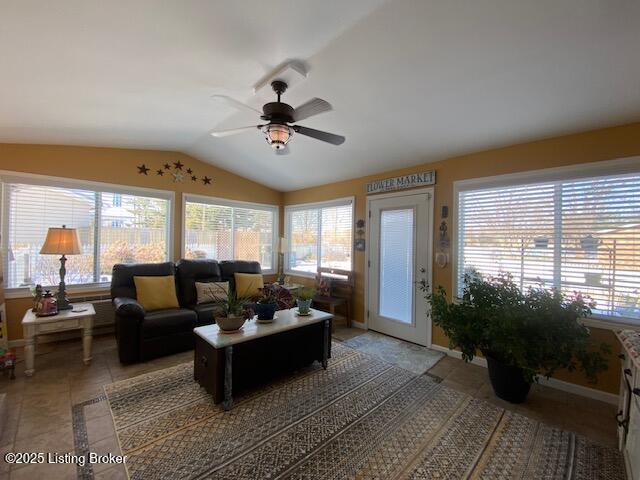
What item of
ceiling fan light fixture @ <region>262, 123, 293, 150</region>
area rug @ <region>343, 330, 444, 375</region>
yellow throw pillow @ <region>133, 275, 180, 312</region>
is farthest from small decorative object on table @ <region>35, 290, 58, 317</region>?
area rug @ <region>343, 330, 444, 375</region>

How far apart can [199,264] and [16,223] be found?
6.79 ft

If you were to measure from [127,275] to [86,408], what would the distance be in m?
1.72

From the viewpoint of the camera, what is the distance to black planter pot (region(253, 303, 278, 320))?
2.60 meters

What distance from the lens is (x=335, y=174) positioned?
4.43m

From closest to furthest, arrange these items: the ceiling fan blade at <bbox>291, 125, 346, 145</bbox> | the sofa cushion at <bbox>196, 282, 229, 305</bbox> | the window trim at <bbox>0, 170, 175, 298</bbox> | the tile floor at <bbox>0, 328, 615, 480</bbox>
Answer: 1. the tile floor at <bbox>0, 328, 615, 480</bbox>
2. the ceiling fan blade at <bbox>291, 125, 346, 145</bbox>
3. the window trim at <bbox>0, 170, 175, 298</bbox>
4. the sofa cushion at <bbox>196, 282, 229, 305</bbox>

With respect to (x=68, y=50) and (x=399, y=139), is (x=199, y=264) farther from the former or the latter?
(x=399, y=139)

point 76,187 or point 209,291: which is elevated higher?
point 76,187

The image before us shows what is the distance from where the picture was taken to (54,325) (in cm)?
270

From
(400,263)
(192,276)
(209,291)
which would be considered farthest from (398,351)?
(192,276)

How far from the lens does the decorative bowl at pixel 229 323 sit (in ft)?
7.54

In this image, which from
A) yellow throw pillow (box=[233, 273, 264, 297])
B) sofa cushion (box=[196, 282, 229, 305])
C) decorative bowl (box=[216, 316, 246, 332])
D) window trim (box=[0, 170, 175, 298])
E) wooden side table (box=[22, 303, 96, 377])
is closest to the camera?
decorative bowl (box=[216, 316, 246, 332])

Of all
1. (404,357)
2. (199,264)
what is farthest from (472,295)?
(199,264)

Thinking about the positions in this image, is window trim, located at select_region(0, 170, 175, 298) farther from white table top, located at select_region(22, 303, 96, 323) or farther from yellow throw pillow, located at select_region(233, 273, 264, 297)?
yellow throw pillow, located at select_region(233, 273, 264, 297)

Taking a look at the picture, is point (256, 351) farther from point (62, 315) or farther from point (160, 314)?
point (62, 315)
